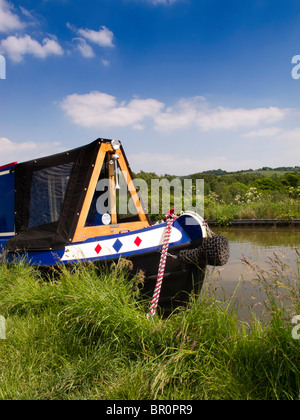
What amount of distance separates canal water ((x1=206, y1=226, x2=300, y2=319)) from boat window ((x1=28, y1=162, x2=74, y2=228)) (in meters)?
2.13

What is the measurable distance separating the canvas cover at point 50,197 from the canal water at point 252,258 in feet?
6.17

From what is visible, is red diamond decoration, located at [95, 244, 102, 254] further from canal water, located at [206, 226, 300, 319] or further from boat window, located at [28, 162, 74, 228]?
canal water, located at [206, 226, 300, 319]

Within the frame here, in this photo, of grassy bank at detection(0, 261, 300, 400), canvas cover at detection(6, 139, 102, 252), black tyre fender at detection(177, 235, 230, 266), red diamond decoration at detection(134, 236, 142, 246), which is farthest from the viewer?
canvas cover at detection(6, 139, 102, 252)

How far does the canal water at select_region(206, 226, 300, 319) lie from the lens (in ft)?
15.5

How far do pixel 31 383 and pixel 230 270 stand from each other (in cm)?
501

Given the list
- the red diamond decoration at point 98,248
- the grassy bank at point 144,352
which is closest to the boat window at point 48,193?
the red diamond decoration at point 98,248

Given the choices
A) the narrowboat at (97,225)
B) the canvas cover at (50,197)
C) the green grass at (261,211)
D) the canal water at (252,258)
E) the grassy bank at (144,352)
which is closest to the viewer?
the grassy bank at (144,352)

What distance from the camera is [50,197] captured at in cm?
467

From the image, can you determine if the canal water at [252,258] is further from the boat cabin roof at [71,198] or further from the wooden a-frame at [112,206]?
the boat cabin roof at [71,198]

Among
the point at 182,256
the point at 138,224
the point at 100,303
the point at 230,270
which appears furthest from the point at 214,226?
the point at 100,303

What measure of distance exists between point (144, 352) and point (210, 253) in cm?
142

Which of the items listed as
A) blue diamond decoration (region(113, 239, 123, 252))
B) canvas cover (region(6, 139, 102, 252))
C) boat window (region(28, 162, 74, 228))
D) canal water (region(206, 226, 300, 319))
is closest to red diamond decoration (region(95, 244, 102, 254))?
blue diamond decoration (region(113, 239, 123, 252))

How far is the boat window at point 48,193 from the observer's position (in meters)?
4.55

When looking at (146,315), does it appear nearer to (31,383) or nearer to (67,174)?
(31,383)
